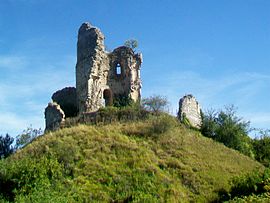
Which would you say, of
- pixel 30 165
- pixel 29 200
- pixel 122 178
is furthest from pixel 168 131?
pixel 29 200

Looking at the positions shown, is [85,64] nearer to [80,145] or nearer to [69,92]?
[69,92]

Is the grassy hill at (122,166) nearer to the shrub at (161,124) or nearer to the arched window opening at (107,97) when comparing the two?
the shrub at (161,124)

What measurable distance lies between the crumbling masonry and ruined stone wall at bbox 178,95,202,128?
164 inches

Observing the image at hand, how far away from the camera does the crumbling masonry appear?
142ft

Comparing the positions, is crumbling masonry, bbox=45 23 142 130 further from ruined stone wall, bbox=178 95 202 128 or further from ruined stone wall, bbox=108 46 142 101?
ruined stone wall, bbox=178 95 202 128

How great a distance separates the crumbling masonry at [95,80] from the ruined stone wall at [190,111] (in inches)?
164

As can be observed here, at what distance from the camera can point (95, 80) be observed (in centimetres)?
4397

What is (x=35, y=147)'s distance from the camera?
114 feet

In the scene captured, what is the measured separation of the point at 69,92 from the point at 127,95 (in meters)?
5.45

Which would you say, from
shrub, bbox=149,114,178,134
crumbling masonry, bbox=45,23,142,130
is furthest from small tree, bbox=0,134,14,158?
shrub, bbox=149,114,178,134

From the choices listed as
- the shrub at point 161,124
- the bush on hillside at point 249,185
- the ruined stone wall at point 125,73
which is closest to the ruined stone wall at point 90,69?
the ruined stone wall at point 125,73

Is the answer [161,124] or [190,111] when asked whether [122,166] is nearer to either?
[161,124]

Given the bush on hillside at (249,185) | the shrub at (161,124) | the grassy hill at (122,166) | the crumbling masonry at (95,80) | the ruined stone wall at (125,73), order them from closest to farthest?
the bush on hillside at (249,185) < the grassy hill at (122,166) < the shrub at (161,124) < the crumbling masonry at (95,80) < the ruined stone wall at (125,73)

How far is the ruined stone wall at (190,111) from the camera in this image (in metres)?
43.6
